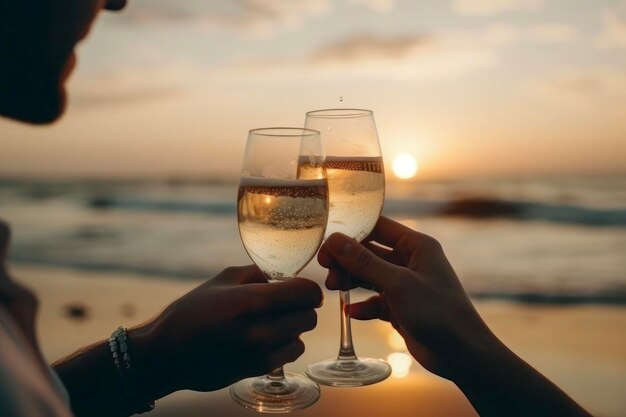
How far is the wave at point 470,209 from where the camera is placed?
1560 cm

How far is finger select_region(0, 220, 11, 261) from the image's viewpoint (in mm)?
821

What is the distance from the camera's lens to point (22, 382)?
2.61ft

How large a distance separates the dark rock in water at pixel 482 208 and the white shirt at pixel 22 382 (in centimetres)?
1555

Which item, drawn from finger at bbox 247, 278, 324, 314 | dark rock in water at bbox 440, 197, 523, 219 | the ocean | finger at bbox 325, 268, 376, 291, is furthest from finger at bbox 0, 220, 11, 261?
dark rock in water at bbox 440, 197, 523, 219

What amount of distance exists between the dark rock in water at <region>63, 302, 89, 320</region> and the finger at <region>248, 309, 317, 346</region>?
485cm

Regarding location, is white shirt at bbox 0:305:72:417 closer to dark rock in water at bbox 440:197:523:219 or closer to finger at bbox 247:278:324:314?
finger at bbox 247:278:324:314

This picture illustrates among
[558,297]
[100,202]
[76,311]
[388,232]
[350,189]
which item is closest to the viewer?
[350,189]

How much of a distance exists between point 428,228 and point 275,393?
12438mm

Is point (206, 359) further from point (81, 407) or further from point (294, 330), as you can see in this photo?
point (81, 407)

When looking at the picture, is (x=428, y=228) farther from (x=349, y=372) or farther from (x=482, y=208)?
(x=349, y=372)

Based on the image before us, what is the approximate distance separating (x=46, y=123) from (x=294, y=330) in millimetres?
998

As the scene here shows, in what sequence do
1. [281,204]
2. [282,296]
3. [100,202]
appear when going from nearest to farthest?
[282,296] → [281,204] → [100,202]

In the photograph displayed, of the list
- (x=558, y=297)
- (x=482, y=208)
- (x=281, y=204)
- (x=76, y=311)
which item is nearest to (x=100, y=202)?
(x=482, y=208)

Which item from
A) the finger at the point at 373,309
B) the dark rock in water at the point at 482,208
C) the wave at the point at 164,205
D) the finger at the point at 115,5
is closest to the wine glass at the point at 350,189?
the finger at the point at 373,309
